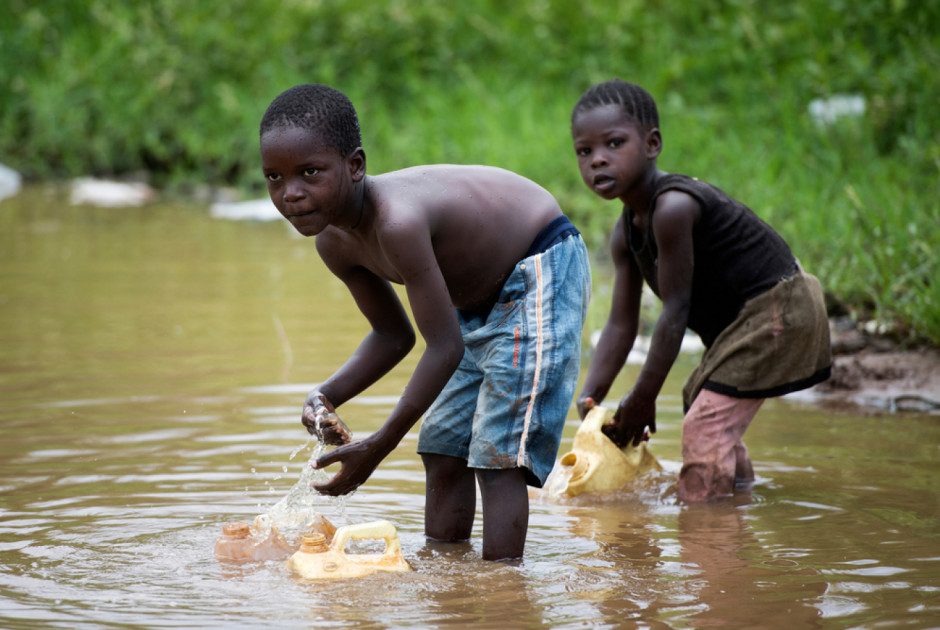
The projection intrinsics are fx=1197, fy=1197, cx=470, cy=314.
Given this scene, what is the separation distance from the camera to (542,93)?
35.5ft

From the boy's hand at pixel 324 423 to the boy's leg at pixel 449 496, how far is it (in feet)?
1.38

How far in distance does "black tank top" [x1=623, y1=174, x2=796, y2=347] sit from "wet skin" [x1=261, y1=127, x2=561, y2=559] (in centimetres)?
63

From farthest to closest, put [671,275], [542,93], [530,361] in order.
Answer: [542,93]
[671,275]
[530,361]

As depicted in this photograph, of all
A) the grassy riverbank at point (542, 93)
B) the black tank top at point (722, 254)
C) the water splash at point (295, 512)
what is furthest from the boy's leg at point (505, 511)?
the grassy riverbank at point (542, 93)

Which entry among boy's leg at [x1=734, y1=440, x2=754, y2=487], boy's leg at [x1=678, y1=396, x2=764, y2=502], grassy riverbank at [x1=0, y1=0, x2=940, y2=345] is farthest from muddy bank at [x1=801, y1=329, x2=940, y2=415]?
boy's leg at [x1=678, y1=396, x2=764, y2=502]

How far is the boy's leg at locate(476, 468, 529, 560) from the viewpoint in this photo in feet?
10.2

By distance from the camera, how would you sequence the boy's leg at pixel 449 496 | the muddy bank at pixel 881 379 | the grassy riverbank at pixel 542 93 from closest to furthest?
the boy's leg at pixel 449 496 < the muddy bank at pixel 881 379 < the grassy riverbank at pixel 542 93

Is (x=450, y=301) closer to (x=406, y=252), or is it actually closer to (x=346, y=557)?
(x=406, y=252)

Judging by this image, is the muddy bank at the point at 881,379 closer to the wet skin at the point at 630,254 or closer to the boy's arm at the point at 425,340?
the wet skin at the point at 630,254

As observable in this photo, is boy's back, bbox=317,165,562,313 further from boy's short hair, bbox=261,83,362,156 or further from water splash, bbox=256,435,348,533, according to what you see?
water splash, bbox=256,435,348,533

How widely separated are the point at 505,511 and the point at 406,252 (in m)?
0.77

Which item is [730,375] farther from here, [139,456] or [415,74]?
[415,74]

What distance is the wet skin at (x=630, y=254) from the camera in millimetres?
3631

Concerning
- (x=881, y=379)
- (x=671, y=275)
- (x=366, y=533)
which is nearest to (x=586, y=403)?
(x=671, y=275)
